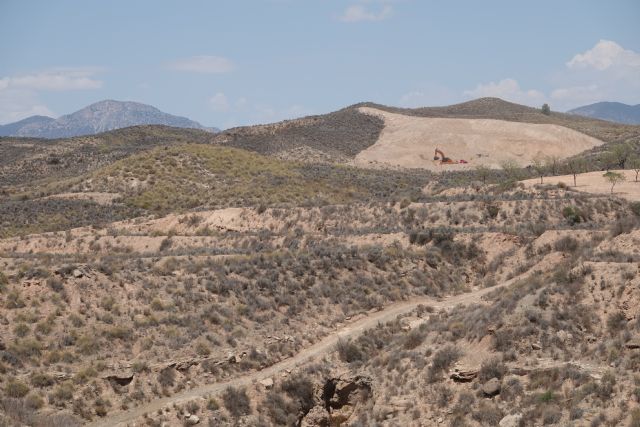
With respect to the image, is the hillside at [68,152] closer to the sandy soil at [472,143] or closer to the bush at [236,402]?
the sandy soil at [472,143]

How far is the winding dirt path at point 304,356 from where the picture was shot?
856 inches

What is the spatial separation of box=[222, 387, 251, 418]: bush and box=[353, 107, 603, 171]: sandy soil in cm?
6981

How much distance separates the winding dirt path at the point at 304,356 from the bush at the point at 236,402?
651 mm

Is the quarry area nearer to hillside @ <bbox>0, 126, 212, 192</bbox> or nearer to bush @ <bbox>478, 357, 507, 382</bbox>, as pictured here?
bush @ <bbox>478, 357, 507, 382</bbox>

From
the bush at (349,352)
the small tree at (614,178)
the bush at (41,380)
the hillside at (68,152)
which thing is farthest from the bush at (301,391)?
the hillside at (68,152)

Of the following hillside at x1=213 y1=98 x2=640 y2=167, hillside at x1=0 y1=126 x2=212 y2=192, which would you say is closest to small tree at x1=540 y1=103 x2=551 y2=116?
hillside at x1=213 y1=98 x2=640 y2=167

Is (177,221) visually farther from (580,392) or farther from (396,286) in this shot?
(580,392)

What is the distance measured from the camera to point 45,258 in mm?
30750

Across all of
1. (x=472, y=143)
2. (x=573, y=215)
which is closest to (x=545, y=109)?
(x=472, y=143)

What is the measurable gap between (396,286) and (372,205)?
15112 millimetres

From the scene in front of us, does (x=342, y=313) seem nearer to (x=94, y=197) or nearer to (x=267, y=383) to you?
(x=267, y=383)

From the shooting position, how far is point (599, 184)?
166 feet

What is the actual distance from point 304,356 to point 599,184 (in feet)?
108

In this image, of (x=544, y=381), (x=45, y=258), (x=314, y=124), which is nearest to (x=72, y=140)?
(x=314, y=124)
